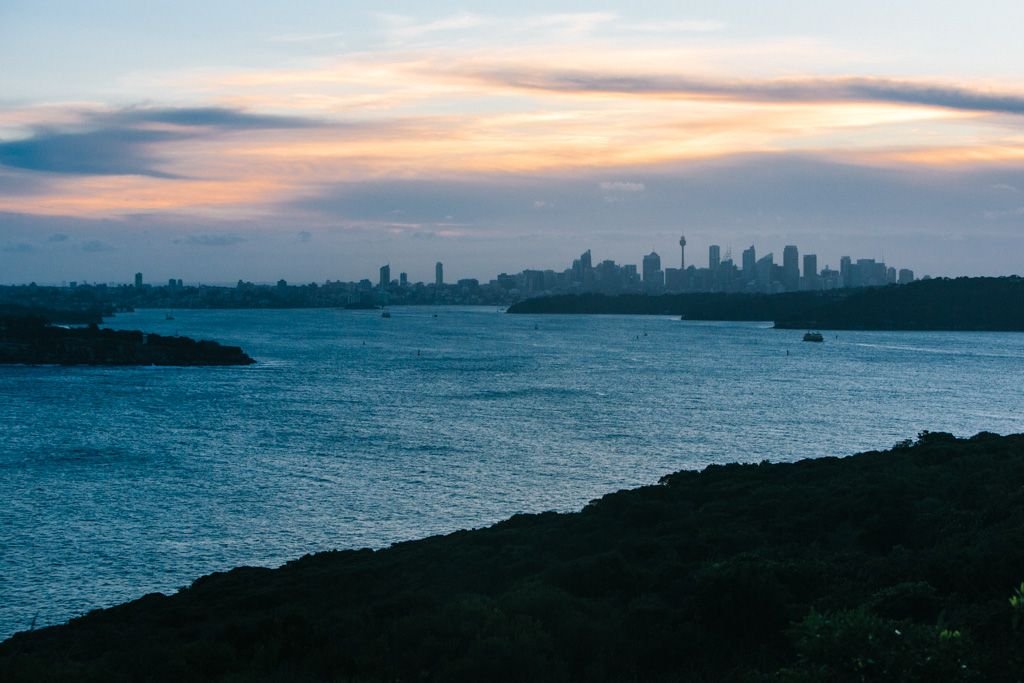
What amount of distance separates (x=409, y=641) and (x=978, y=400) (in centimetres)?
6441

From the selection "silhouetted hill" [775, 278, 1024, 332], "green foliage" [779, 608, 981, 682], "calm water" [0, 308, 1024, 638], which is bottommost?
"calm water" [0, 308, 1024, 638]

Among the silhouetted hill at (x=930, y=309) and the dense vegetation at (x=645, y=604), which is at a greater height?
the silhouetted hill at (x=930, y=309)

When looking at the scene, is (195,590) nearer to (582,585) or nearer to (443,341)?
(582,585)

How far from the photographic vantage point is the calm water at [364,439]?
28.7m

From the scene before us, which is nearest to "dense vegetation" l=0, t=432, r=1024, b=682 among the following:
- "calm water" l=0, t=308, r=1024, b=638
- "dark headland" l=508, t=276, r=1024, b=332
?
"calm water" l=0, t=308, r=1024, b=638

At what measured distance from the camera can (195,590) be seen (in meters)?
20.3

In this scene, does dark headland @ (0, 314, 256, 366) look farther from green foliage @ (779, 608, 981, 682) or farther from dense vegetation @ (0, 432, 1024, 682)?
green foliage @ (779, 608, 981, 682)

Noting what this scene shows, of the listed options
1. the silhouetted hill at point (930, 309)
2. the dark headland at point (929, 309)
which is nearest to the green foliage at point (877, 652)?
the dark headland at point (929, 309)

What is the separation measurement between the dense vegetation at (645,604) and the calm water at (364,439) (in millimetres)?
7760

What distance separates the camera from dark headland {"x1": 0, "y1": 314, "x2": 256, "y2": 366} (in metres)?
101

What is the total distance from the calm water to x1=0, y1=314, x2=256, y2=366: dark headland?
Answer: 18.7 feet

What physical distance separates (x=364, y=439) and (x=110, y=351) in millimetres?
64640

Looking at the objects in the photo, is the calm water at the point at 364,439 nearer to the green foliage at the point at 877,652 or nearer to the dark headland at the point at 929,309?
the green foliage at the point at 877,652

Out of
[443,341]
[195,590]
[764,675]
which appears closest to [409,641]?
[764,675]
